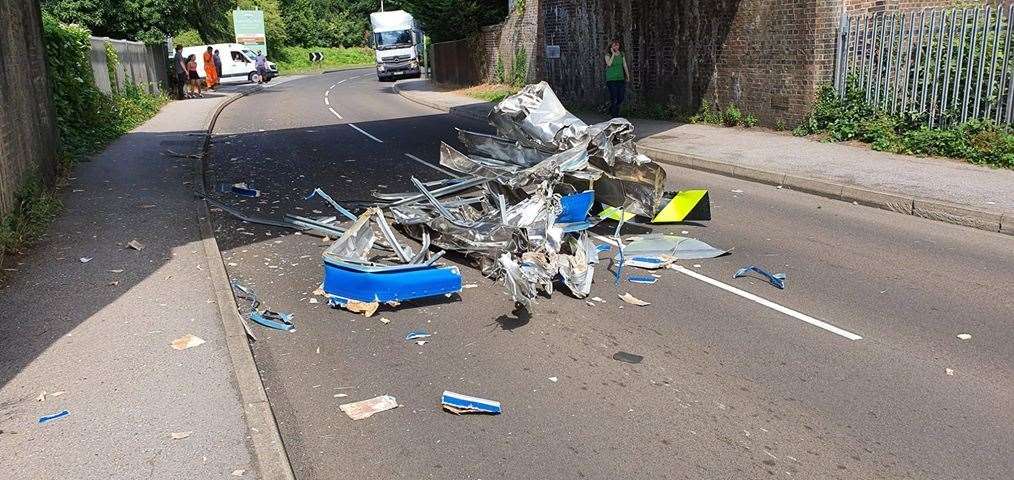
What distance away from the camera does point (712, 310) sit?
21.4 feet

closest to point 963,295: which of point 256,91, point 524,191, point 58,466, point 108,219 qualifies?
point 524,191

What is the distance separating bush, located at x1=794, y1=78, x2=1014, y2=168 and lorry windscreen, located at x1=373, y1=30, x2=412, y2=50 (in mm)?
33422

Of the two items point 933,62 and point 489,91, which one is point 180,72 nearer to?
point 489,91

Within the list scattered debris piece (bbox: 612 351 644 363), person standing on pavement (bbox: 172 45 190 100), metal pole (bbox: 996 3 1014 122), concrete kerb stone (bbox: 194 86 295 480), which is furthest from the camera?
person standing on pavement (bbox: 172 45 190 100)

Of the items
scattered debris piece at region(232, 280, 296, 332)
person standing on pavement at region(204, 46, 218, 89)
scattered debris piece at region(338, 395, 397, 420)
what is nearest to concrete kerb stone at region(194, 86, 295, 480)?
scattered debris piece at region(232, 280, 296, 332)

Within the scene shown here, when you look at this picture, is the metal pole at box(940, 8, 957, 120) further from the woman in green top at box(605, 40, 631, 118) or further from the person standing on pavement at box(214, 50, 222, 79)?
the person standing on pavement at box(214, 50, 222, 79)

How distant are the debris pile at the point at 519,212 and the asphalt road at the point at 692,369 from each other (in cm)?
24

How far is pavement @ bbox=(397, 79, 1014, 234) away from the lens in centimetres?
966

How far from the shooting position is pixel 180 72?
3148 cm

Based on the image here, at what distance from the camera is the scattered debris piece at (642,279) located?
7311mm

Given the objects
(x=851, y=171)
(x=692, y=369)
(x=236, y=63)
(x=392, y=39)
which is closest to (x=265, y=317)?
(x=692, y=369)

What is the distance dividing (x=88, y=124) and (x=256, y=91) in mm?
22772

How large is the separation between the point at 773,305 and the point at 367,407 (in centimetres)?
350

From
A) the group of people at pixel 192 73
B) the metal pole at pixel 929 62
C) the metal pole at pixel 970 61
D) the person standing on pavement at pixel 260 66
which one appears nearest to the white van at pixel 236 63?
the person standing on pavement at pixel 260 66
